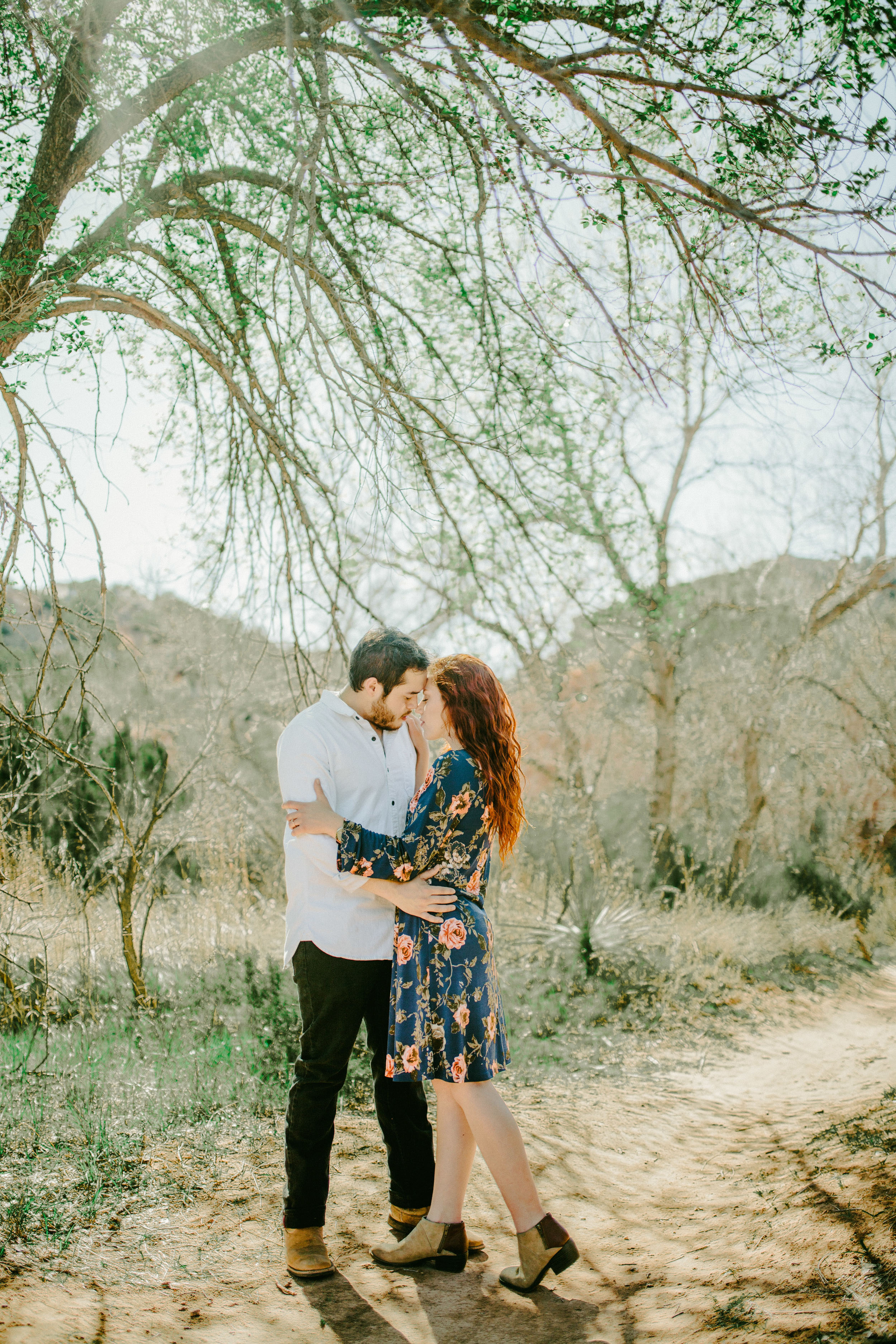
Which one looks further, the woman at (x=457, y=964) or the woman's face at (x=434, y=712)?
the woman's face at (x=434, y=712)

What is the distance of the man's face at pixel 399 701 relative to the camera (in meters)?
2.77

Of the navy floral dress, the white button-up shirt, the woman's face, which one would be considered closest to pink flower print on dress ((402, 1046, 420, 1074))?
the navy floral dress

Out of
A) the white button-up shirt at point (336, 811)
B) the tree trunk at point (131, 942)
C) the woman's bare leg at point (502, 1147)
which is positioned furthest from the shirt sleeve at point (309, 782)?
the tree trunk at point (131, 942)

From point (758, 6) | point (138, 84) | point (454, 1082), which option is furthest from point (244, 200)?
point (454, 1082)

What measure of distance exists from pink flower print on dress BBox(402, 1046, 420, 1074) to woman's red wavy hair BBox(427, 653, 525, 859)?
625mm

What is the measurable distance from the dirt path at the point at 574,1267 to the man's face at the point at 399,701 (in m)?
1.66

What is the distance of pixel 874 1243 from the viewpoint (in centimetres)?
235

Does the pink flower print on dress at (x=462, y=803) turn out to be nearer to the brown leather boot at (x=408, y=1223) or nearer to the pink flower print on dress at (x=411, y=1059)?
the pink flower print on dress at (x=411, y=1059)

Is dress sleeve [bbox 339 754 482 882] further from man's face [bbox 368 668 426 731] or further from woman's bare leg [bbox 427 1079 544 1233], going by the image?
woman's bare leg [bbox 427 1079 544 1233]

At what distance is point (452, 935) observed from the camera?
261cm

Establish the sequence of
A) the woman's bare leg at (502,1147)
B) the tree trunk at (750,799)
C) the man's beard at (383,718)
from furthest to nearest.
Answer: the tree trunk at (750,799), the man's beard at (383,718), the woman's bare leg at (502,1147)

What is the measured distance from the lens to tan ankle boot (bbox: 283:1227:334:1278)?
8.63 feet

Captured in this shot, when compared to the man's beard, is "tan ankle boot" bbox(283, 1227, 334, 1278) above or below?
below

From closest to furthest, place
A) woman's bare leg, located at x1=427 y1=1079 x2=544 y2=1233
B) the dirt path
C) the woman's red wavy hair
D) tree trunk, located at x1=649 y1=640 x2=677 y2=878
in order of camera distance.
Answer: the dirt path, woman's bare leg, located at x1=427 y1=1079 x2=544 y2=1233, the woman's red wavy hair, tree trunk, located at x1=649 y1=640 x2=677 y2=878
